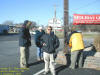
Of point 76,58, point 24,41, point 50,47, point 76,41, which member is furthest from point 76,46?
point 24,41

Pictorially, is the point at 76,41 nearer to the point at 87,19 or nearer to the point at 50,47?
the point at 50,47

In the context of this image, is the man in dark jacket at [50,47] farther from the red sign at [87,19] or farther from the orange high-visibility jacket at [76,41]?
the red sign at [87,19]

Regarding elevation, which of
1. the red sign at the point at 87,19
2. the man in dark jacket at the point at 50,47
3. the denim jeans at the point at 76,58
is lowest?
the denim jeans at the point at 76,58

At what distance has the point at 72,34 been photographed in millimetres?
6922

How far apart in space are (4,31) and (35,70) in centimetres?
5191

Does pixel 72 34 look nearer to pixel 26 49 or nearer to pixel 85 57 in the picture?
pixel 85 57

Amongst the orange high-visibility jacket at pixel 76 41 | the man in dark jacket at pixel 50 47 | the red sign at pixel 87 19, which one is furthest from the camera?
the red sign at pixel 87 19

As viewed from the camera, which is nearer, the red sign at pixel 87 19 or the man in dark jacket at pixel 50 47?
the man in dark jacket at pixel 50 47

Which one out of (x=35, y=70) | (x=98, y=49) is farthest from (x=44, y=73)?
(x=98, y=49)

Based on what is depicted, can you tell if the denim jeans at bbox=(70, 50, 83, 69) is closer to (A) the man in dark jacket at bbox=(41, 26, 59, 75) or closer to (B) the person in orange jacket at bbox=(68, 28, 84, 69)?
(B) the person in orange jacket at bbox=(68, 28, 84, 69)

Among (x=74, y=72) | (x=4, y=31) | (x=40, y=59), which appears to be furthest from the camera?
(x=4, y=31)

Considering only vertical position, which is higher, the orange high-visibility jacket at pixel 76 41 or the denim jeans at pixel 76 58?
the orange high-visibility jacket at pixel 76 41

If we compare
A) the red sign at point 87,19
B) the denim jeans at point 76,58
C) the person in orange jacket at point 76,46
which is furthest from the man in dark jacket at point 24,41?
the red sign at point 87,19

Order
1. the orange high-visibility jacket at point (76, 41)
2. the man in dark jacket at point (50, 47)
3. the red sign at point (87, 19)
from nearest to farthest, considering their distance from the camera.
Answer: the man in dark jacket at point (50, 47), the orange high-visibility jacket at point (76, 41), the red sign at point (87, 19)
